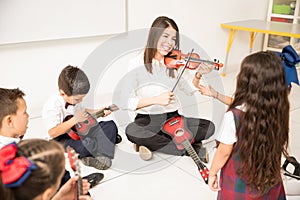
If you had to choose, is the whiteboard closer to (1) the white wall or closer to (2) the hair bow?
(1) the white wall

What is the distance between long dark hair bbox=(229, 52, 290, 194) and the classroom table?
186 cm

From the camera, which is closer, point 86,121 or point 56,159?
point 56,159

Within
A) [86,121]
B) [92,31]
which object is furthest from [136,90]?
[92,31]

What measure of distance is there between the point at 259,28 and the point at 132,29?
43.0 inches

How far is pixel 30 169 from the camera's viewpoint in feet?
2.34

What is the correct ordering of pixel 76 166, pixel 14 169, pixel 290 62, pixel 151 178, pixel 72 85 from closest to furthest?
pixel 14 169, pixel 76 166, pixel 290 62, pixel 72 85, pixel 151 178

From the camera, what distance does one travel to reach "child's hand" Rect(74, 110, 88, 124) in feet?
5.16

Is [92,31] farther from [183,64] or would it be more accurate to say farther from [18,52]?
[183,64]

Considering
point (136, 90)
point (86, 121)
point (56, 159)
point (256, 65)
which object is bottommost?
point (86, 121)

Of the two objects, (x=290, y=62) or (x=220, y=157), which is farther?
(x=290, y=62)

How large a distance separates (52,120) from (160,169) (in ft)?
1.85

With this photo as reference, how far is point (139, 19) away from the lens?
2.65 m

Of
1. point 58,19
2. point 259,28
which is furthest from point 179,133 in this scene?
point 259,28

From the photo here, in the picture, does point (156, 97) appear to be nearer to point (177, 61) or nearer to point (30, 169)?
point (177, 61)
